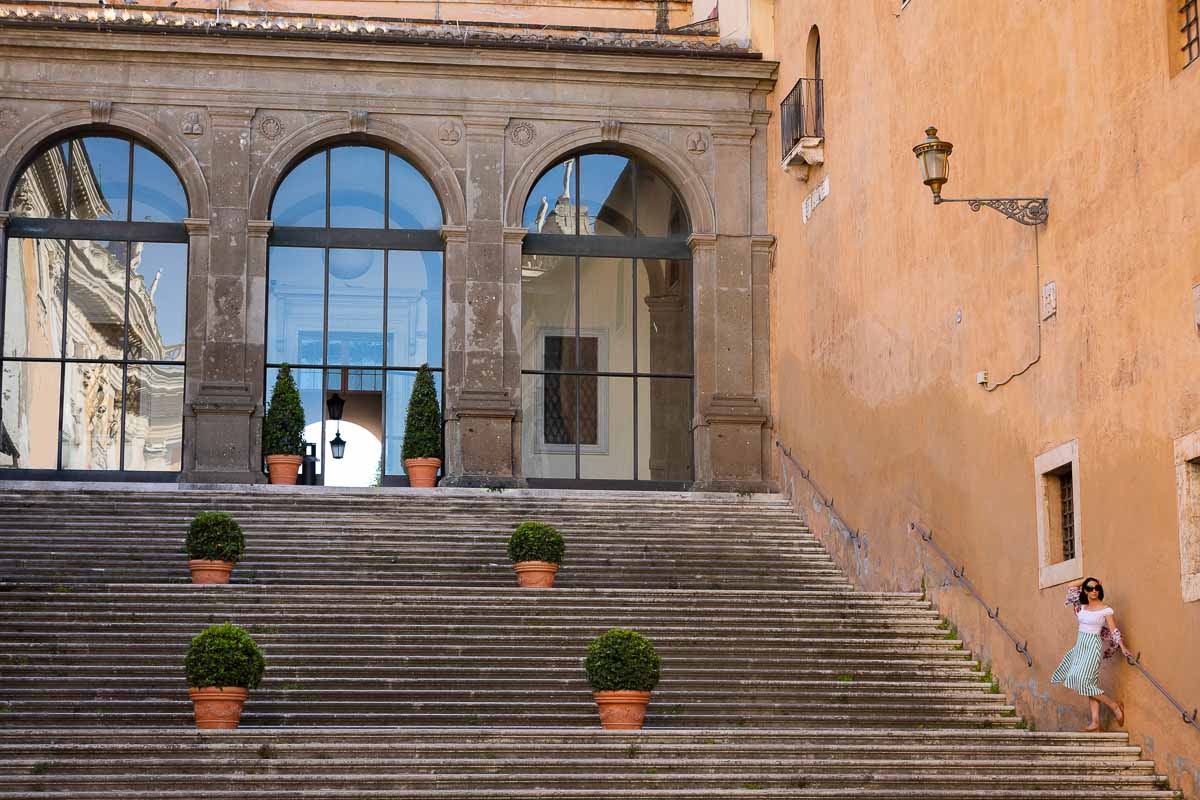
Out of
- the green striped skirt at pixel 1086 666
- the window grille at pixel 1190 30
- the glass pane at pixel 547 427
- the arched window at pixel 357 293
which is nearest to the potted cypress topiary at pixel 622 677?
the green striped skirt at pixel 1086 666

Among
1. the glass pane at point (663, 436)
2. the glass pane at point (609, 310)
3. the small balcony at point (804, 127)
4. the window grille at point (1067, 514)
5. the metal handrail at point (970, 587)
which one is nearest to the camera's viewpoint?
the metal handrail at point (970, 587)

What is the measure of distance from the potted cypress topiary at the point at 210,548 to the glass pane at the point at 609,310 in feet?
26.5

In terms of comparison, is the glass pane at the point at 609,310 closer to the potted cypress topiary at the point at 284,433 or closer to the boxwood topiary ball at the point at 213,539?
the potted cypress topiary at the point at 284,433

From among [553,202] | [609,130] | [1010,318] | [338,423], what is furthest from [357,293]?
[1010,318]

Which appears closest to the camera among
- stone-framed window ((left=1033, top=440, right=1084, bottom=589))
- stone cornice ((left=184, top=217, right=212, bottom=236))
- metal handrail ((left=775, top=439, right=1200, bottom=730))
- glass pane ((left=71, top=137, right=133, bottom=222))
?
metal handrail ((left=775, top=439, right=1200, bottom=730))

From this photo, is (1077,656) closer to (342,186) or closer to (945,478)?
(945,478)

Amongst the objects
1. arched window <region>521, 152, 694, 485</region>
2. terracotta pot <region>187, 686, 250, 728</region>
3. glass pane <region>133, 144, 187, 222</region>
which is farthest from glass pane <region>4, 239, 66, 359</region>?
terracotta pot <region>187, 686, 250, 728</region>

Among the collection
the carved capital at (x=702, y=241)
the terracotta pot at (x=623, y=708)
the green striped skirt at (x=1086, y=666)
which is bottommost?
the terracotta pot at (x=623, y=708)

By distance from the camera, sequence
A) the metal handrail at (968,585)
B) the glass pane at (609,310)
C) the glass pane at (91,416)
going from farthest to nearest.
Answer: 1. the glass pane at (609,310)
2. the glass pane at (91,416)
3. the metal handrail at (968,585)

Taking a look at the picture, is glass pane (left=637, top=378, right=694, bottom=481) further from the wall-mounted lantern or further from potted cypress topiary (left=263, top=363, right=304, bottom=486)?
the wall-mounted lantern

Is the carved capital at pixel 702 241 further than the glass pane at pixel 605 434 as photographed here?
No

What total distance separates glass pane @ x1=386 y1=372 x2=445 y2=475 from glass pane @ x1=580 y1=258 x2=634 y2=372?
2.23 meters

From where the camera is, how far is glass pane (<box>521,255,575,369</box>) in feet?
80.5

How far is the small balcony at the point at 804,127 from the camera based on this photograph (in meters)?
21.9
